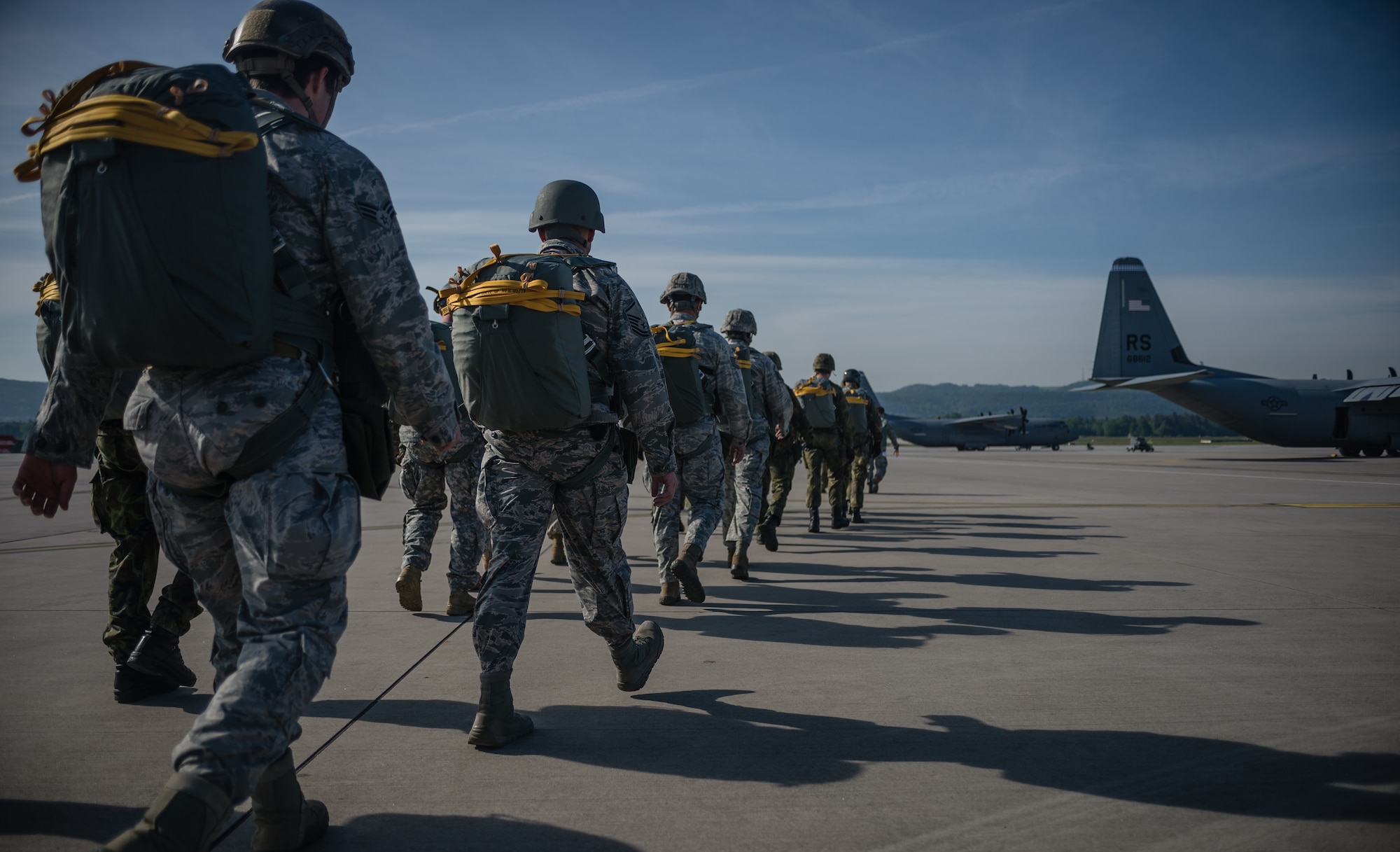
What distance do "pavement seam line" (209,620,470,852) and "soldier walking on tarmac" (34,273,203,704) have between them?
2.95ft

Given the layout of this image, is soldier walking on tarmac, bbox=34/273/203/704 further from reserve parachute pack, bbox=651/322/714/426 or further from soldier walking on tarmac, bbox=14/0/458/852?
reserve parachute pack, bbox=651/322/714/426

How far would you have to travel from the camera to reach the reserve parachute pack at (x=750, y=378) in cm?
731

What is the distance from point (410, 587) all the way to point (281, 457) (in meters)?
3.61

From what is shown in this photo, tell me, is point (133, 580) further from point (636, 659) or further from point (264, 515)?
point (264, 515)

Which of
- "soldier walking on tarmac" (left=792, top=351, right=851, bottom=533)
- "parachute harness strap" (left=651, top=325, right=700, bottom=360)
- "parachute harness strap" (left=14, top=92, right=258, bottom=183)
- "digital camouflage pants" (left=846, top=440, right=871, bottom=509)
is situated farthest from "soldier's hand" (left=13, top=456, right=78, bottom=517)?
"digital camouflage pants" (left=846, top=440, right=871, bottom=509)

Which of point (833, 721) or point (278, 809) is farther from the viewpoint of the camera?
point (833, 721)

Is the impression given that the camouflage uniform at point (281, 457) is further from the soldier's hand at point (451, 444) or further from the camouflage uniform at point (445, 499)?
the camouflage uniform at point (445, 499)

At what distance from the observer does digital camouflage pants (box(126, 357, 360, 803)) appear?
181 cm

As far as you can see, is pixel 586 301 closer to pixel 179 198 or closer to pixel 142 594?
pixel 179 198

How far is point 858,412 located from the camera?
1136cm

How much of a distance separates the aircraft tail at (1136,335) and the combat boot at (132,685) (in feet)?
126

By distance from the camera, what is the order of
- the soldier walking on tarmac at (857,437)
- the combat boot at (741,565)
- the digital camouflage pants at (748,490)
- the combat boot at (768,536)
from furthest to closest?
the soldier walking on tarmac at (857,437)
the combat boot at (768,536)
the digital camouflage pants at (748,490)
the combat boot at (741,565)

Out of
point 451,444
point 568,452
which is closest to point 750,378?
point 568,452

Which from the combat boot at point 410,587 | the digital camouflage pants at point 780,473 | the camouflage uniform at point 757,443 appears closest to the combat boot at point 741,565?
the camouflage uniform at point 757,443
